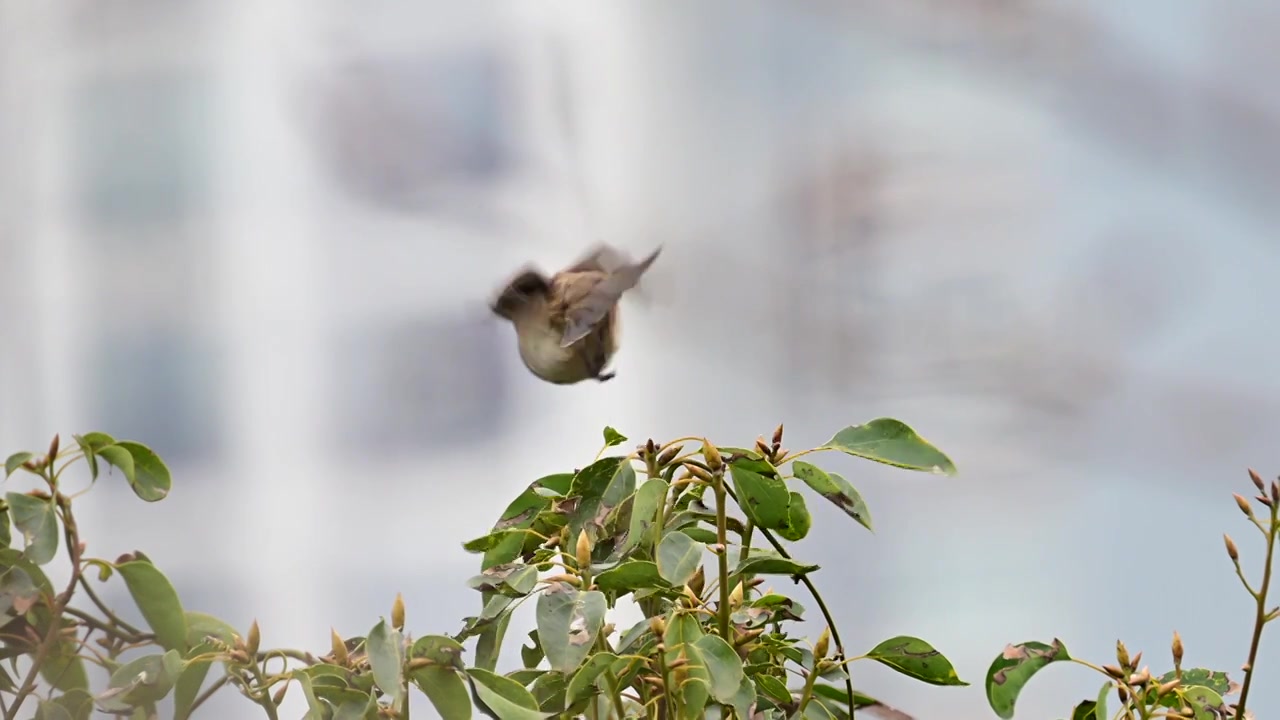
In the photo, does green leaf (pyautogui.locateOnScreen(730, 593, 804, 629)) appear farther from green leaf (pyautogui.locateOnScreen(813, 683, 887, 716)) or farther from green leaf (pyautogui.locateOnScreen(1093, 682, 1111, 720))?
green leaf (pyautogui.locateOnScreen(1093, 682, 1111, 720))

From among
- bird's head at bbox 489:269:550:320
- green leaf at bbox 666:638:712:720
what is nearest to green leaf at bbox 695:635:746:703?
green leaf at bbox 666:638:712:720

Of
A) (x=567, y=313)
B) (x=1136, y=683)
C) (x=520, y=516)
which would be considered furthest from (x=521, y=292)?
(x=1136, y=683)

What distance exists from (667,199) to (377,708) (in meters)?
1.08

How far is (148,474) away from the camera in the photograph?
549 millimetres

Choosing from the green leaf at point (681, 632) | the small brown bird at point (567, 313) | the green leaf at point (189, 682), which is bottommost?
the green leaf at point (189, 682)

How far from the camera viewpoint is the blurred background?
1340mm

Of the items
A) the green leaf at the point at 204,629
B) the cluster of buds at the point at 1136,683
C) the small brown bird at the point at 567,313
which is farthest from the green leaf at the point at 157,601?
the cluster of buds at the point at 1136,683

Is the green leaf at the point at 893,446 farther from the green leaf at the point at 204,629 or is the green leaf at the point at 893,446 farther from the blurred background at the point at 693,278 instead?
the blurred background at the point at 693,278

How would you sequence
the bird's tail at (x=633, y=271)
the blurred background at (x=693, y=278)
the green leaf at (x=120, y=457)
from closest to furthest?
the green leaf at (x=120, y=457), the bird's tail at (x=633, y=271), the blurred background at (x=693, y=278)

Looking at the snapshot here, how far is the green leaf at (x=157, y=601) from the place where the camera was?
51cm

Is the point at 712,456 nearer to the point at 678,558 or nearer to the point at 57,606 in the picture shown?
the point at 678,558

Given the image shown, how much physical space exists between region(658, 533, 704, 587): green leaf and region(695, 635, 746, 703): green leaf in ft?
0.09

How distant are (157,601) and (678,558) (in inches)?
9.9

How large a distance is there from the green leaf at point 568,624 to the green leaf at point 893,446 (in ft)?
0.43
